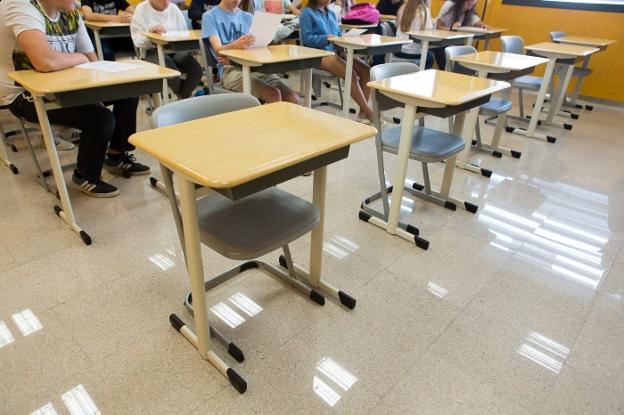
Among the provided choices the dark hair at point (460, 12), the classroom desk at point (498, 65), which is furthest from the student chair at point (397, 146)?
the dark hair at point (460, 12)

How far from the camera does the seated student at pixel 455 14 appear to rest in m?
5.21

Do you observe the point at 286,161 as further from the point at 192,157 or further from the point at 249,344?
the point at 249,344

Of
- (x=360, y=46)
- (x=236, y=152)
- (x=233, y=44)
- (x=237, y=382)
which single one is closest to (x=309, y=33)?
(x=360, y=46)

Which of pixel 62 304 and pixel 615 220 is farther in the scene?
pixel 615 220

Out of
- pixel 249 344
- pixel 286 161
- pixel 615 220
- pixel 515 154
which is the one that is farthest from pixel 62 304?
pixel 515 154

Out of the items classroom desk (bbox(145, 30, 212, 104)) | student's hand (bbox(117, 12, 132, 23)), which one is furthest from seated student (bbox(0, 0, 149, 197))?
student's hand (bbox(117, 12, 132, 23))

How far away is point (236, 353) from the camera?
147 centimetres

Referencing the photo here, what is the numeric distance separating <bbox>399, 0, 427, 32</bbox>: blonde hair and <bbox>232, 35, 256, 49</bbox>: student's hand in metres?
2.42

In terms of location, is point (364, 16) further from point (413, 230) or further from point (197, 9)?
point (413, 230)

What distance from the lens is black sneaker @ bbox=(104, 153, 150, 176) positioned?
279cm

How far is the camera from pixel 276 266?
6.50 feet

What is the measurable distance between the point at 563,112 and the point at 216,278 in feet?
15.6

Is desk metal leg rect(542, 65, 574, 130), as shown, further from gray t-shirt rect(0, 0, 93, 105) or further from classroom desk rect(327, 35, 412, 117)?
gray t-shirt rect(0, 0, 93, 105)

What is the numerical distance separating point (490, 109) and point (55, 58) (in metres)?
2.78
